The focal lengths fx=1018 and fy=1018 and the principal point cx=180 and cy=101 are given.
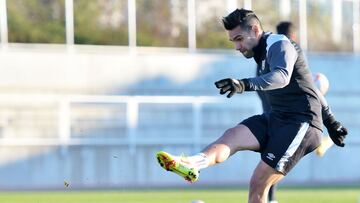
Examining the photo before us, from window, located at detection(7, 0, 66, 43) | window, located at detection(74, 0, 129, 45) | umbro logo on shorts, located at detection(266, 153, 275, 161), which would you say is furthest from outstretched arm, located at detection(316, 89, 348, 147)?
window, located at detection(74, 0, 129, 45)

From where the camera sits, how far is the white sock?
9023 mm

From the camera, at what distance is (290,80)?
9.72 metres

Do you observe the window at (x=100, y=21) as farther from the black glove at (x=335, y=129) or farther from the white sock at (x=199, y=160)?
the white sock at (x=199, y=160)

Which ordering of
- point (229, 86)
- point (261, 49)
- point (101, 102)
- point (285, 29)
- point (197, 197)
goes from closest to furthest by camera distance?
point (229, 86), point (261, 49), point (285, 29), point (197, 197), point (101, 102)

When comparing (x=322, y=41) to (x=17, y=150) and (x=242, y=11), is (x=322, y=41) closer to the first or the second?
(x=17, y=150)

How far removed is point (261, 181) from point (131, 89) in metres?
16.1

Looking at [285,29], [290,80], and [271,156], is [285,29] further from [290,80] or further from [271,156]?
[271,156]

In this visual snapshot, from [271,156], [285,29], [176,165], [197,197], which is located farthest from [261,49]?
[197,197]

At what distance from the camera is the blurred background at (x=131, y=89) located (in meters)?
24.7

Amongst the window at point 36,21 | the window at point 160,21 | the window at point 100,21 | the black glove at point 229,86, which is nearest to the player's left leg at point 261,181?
the black glove at point 229,86

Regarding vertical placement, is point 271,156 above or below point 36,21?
below

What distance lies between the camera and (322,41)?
28203mm

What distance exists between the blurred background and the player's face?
14.6 metres

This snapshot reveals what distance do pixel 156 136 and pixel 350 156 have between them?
5679mm
